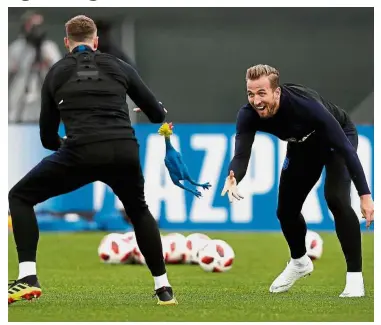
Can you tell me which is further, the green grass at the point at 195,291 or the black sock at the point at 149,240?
the black sock at the point at 149,240

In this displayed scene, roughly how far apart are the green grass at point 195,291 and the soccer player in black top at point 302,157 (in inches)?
14.0

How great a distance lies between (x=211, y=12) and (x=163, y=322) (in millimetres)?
14238

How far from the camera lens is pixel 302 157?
9.18 meters

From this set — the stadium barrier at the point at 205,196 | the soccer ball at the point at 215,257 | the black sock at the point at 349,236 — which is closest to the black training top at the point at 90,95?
the black sock at the point at 349,236

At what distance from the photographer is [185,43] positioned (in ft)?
67.9

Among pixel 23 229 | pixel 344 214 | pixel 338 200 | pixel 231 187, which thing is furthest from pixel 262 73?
pixel 23 229

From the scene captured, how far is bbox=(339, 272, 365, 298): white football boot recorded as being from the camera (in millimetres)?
8977

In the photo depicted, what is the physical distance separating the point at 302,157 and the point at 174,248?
10.8 feet

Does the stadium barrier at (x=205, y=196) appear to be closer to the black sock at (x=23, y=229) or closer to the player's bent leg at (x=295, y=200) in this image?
the player's bent leg at (x=295, y=200)

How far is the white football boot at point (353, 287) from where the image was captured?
8977 mm

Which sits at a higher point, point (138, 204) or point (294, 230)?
point (138, 204)

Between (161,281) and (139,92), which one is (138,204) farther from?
(139,92)
